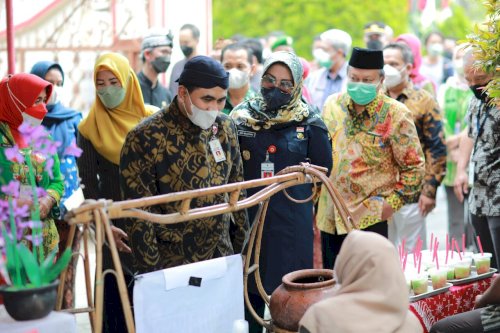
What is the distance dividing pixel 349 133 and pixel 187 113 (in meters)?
1.76

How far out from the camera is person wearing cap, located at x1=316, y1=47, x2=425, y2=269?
229 inches

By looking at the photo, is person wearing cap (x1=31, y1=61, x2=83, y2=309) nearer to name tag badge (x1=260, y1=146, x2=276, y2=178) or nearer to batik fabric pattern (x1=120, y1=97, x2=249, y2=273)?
name tag badge (x1=260, y1=146, x2=276, y2=178)

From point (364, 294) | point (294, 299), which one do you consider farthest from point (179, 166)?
point (364, 294)

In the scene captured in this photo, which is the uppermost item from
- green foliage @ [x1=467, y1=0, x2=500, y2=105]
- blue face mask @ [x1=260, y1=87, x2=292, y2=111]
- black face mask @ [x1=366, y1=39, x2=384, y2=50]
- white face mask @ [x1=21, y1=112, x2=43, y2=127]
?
black face mask @ [x1=366, y1=39, x2=384, y2=50]

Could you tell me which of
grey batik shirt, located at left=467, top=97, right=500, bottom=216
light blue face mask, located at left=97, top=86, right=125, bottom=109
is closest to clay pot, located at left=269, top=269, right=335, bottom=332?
light blue face mask, located at left=97, top=86, right=125, bottom=109

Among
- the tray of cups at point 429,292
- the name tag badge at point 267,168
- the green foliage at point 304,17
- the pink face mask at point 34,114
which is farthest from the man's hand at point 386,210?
the green foliage at point 304,17

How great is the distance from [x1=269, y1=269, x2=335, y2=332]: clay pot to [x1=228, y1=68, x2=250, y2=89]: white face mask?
288 cm

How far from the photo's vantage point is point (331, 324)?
11.7 ft

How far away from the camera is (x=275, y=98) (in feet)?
17.1

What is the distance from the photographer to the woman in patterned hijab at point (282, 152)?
518 centimetres

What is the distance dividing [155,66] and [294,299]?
3.89 metres

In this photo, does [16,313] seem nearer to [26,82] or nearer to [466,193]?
[26,82]

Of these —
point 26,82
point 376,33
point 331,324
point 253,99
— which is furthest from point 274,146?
point 376,33

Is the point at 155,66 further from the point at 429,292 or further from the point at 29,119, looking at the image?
the point at 429,292
